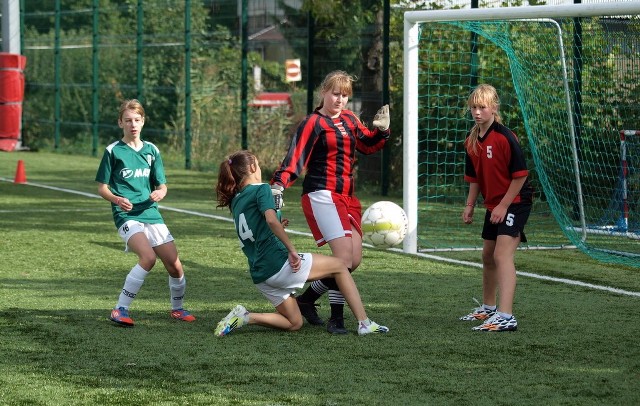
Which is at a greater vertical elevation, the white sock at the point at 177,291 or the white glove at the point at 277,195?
the white glove at the point at 277,195

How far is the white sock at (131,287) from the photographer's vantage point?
23.8 feet

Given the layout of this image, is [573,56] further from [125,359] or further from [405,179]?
[125,359]

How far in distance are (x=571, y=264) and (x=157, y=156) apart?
4.21 meters

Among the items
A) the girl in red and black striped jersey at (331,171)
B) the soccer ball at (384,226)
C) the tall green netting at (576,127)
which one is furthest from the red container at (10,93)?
the girl in red and black striped jersey at (331,171)

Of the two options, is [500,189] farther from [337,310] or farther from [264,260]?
[264,260]

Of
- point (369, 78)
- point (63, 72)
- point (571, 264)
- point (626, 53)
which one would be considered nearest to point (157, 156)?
point (571, 264)

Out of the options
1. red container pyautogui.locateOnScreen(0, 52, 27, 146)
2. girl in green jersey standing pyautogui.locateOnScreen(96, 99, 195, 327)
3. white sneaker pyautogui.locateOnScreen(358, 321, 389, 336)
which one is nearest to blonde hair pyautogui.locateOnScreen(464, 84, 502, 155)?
Result: white sneaker pyautogui.locateOnScreen(358, 321, 389, 336)

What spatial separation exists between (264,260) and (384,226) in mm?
1984

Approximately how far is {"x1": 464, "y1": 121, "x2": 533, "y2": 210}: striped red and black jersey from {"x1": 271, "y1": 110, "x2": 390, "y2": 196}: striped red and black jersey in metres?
0.62

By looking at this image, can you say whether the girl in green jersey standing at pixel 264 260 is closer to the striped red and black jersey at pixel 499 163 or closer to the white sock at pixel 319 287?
the white sock at pixel 319 287

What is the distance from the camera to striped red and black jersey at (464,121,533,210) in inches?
284

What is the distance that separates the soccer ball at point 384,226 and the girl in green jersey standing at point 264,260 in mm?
1701

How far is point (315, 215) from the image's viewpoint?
724 cm

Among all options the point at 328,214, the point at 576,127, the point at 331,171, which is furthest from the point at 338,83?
the point at 576,127
